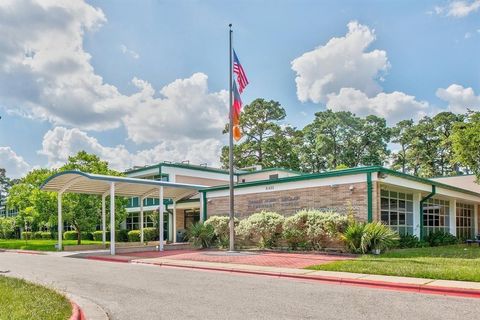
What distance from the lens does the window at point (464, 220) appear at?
105ft

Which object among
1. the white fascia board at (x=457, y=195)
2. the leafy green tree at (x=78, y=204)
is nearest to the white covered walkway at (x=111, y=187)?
the leafy green tree at (x=78, y=204)

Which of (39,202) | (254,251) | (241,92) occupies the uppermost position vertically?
(241,92)

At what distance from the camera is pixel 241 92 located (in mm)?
21984

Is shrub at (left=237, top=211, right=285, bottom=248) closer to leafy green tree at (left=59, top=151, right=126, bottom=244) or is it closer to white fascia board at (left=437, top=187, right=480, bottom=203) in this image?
white fascia board at (left=437, top=187, right=480, bottom=203)

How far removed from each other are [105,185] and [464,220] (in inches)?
964

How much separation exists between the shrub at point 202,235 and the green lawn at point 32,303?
48.8 ft

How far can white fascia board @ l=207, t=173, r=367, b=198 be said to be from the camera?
20875 millimetres

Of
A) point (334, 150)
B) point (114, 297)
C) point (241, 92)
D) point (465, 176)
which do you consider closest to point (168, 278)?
point (114, 297)

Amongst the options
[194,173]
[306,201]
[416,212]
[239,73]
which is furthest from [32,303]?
[194,173]

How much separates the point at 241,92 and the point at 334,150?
3937 cm

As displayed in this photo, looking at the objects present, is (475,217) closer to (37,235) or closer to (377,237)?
(377,237)

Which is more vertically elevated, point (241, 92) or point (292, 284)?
A: point (241, 92)

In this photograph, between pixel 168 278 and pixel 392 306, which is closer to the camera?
pixel 392 306

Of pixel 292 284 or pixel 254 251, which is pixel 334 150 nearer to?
pixel 254 251
